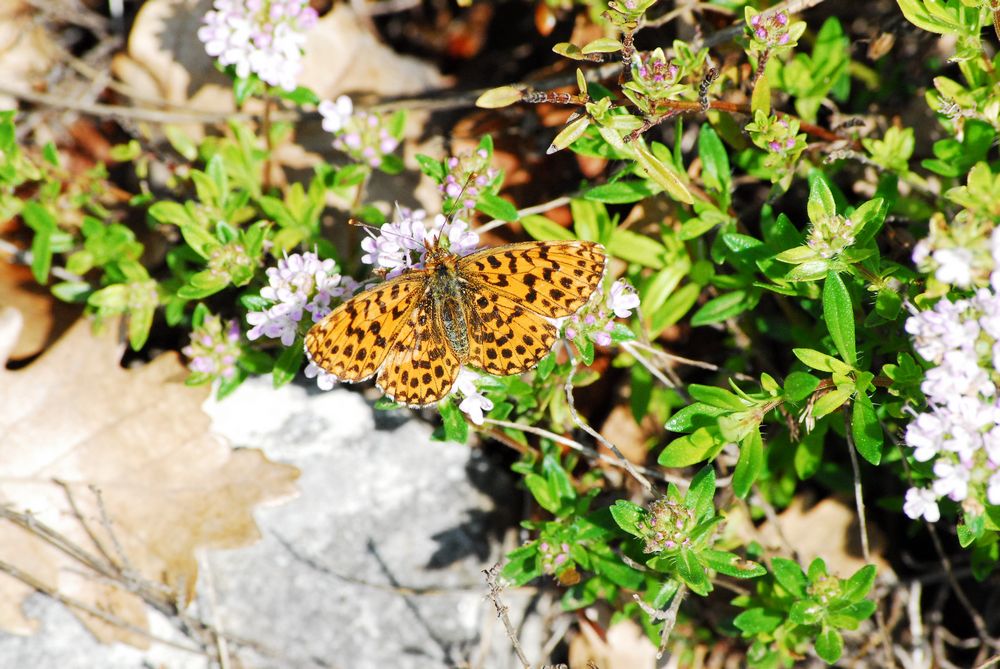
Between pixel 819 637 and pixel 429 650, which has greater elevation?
pixel 819 637

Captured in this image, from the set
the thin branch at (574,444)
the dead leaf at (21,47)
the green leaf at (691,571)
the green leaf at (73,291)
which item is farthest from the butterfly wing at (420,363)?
the dead leaf at (21,47)

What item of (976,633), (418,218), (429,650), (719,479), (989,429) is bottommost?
(976,633)

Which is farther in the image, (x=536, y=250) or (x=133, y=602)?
(x=133, y=602)

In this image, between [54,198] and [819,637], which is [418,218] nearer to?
[54,198]

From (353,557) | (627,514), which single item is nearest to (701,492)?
(627,514)

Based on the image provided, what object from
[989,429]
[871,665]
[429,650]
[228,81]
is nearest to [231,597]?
[429,650]

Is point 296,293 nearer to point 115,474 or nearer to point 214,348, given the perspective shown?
point 214,348

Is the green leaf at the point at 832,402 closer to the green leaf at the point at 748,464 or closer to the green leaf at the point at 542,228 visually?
the green leaf at the point at 748,464

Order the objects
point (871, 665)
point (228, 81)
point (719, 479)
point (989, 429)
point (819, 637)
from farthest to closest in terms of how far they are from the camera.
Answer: point (228, 81) → point (871, 665) → point (719, 479) → point (819, 637) → point (989, 429)
